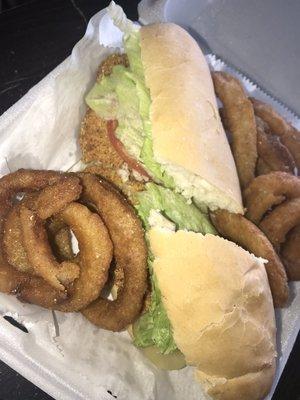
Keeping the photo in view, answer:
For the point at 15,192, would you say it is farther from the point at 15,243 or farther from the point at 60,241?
the point at 60,241

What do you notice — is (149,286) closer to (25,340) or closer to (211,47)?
(25,340)

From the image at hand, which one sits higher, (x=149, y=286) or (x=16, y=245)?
(x=16, y=245)

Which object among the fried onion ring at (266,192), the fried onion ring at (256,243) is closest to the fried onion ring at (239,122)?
the fried onion ring at (266,192)

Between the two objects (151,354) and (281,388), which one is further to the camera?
(281,388)

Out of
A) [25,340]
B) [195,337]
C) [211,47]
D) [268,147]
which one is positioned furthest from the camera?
[211,47]

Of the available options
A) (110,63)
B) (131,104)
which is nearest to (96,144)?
(131,104)

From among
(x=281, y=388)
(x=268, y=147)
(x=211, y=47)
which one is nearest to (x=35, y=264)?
(x=268, y=147)

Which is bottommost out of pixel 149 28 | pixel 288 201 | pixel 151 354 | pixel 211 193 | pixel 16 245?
pixel 151 354

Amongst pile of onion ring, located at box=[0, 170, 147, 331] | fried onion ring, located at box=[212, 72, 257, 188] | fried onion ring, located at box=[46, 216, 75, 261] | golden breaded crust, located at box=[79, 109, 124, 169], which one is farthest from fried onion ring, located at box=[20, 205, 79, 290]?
fried onion ring, located at box=[212, 72, 257, 188]
